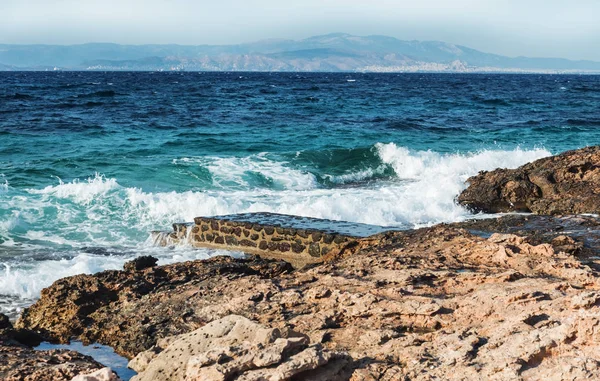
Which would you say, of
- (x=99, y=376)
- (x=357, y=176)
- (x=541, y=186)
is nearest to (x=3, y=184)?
(x=357, y=176)

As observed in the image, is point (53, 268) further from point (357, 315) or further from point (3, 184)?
point (3, 184)

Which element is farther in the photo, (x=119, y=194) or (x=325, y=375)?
(x=119, y=194)

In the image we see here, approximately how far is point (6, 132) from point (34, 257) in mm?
14174

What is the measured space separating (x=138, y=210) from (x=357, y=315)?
28.4ft

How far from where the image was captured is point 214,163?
18.8 m

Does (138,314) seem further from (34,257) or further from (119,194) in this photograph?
(119,194)

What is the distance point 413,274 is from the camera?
20.0 ft

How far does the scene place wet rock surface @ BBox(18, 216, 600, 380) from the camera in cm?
412

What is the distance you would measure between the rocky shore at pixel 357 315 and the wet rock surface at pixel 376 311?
1cm

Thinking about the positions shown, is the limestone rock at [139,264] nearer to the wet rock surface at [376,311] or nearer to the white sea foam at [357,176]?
the wet rock surface at [376,311]

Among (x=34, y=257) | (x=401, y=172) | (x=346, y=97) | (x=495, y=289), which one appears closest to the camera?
(x=495, y=289)

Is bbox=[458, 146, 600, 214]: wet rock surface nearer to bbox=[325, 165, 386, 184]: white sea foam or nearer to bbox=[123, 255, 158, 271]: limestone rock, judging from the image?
bbox=[325, 165, 386, 184]: white sea foam

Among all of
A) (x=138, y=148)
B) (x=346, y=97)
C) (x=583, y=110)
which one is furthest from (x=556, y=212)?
(x=346, y=97)

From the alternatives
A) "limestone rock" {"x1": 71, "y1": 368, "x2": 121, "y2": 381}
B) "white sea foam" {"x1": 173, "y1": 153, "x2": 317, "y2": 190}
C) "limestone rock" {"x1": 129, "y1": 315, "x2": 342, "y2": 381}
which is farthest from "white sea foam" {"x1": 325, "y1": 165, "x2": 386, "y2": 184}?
"limestone rock" {"x1": 71, "y1": 368, "x2": 121, "y2": 381}
